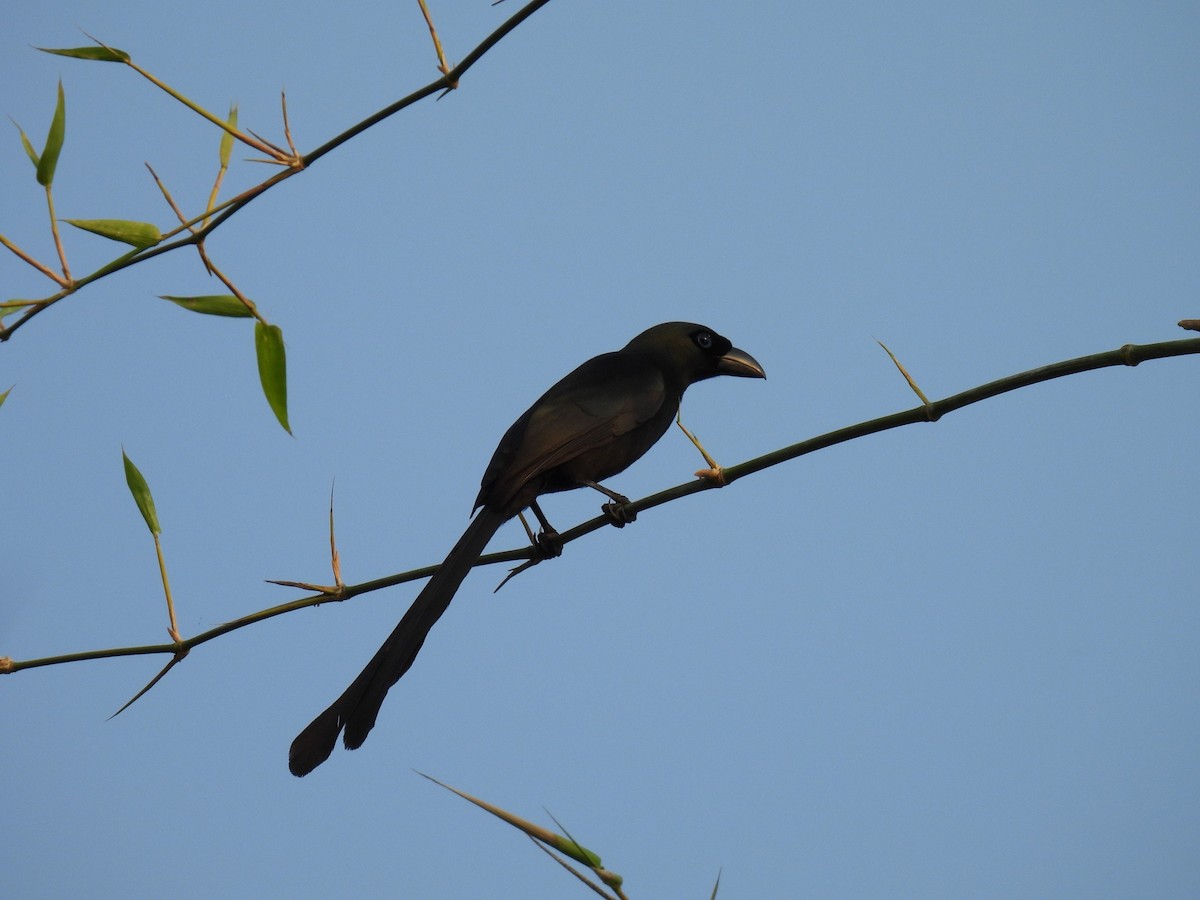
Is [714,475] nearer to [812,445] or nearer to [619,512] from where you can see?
[812,445]

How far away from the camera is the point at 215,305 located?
1.83 m

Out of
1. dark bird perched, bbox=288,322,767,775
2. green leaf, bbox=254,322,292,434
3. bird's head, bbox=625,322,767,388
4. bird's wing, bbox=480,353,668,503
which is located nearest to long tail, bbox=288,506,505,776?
dark bird perched, bbox=288,322,767,775

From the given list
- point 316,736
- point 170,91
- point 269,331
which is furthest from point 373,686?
point 170,91

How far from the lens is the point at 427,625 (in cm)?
317

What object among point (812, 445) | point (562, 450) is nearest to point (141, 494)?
point (812, 445)

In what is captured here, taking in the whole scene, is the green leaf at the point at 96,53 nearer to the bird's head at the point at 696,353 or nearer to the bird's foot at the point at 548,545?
the bird's foot at the point at 548,545

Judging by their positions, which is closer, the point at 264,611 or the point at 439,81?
the point at 439,81

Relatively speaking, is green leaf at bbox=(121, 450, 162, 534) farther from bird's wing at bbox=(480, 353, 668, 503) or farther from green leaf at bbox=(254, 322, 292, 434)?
bird's wing at bbox=(480, 353, 668, 503)

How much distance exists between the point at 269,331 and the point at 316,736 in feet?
4.44

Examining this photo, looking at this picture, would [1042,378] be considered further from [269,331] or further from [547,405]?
[547,405]

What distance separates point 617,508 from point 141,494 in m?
1.75

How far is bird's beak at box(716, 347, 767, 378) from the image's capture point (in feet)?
17.0

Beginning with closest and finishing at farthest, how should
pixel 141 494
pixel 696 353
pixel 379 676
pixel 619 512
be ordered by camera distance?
pixel 141 494, pixel 379 676, pixel 619 512, pixel 696 353

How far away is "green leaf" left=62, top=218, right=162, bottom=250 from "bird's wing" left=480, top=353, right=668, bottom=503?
2.05 metres
